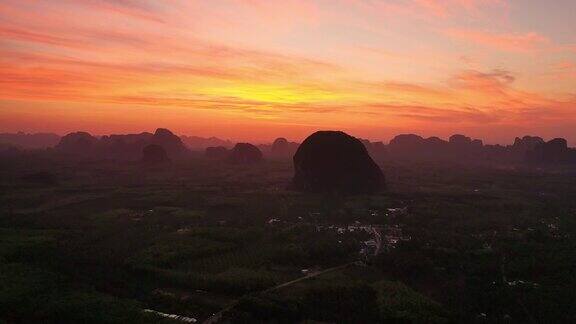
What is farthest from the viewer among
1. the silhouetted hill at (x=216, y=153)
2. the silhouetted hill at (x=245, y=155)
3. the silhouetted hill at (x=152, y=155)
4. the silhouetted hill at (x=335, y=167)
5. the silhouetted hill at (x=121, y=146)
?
the silhouetted hill at (x=216, y=153)

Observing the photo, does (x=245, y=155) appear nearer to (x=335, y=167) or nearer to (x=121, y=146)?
(x=121, y=146)

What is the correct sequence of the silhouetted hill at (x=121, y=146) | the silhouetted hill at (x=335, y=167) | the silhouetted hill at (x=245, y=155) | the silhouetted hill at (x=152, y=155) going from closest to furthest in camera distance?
the silhouetted hill at (x=335, y=167) → the silhouetted hill at (x=152, y=155) → the silhouetted hill at (x=245, y=155) → the silhouetted hill at (x=121, y=146)

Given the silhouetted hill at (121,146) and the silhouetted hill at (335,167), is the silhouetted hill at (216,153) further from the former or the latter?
the silhouetted hill at (335,167)

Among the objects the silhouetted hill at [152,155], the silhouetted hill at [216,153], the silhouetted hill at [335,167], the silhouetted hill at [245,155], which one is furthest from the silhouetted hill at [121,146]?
the silhouetted hill at [335,167]

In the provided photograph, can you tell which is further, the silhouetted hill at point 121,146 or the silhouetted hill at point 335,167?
the silhouetted hill at point 121,146

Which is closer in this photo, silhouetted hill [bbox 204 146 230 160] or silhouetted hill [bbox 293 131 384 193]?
silhouetted hill [bbox 293 131 384 193]

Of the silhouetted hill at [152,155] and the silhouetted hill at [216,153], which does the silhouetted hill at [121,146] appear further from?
the silhouetted hill at [152,155]

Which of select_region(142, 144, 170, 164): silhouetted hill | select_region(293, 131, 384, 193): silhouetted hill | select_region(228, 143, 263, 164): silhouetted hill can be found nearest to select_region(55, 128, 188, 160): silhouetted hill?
select_region(142, 144, 170, 164): silhouetted hill

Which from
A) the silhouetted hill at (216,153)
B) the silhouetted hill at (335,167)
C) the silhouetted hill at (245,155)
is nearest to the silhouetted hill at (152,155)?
the silhouetted hill at (245,155)

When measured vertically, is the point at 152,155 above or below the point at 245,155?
below

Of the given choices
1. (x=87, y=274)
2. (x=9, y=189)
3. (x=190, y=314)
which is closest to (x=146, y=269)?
(x=87, y=274)

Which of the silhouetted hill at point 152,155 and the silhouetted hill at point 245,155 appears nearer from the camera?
the silhouetted hill at point 152,155

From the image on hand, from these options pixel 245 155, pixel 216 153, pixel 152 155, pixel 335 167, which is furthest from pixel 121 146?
pixel 335 167

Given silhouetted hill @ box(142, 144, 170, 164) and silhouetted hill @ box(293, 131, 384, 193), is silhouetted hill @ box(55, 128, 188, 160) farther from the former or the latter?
silhouetted hill @ box(293, 131, 384, 193)
